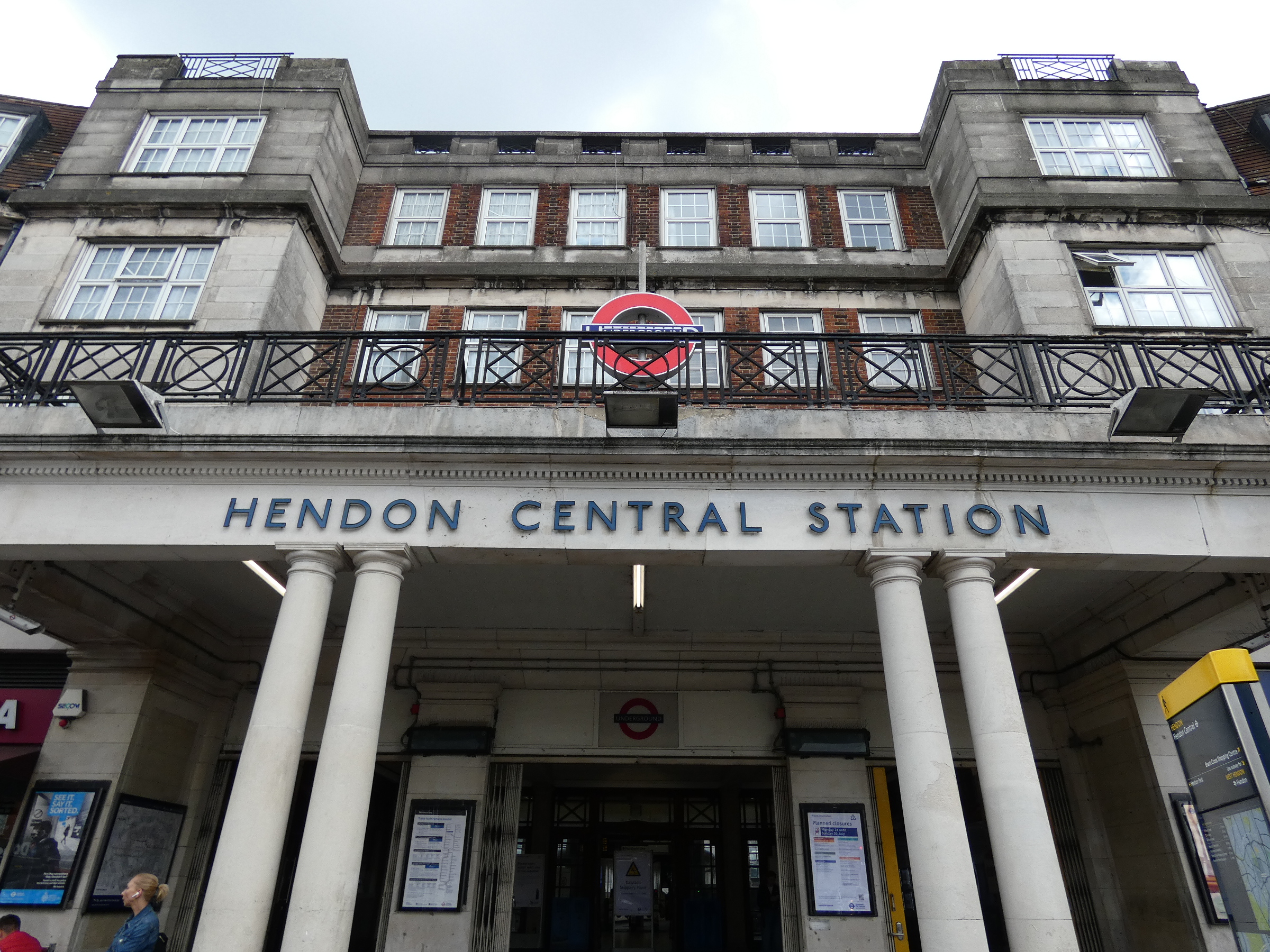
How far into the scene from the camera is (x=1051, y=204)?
473 inches

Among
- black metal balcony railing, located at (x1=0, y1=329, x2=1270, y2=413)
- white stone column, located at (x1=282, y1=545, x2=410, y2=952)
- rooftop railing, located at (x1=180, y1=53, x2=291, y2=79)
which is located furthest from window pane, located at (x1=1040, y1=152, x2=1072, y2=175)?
rooftop railing, located at (x1=180, y1=53, x2=291, y2=79)

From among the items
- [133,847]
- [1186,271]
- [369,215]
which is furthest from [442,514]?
[1186,271]

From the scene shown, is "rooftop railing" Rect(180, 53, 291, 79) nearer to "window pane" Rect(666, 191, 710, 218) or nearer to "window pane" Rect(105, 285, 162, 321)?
"window pane" Rect(105, 285, 162, 321)

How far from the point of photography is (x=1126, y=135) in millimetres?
13430

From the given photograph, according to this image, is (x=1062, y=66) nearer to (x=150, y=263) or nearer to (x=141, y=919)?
(x=150, y=263)

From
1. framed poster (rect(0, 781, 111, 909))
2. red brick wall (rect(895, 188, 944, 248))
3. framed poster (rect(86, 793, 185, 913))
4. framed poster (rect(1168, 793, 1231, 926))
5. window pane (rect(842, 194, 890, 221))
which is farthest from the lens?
window pane (rect(842, 194, 890, 221))

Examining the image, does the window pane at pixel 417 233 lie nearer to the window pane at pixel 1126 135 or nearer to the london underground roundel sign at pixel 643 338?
the london underground roundel sign at pixel 643 338

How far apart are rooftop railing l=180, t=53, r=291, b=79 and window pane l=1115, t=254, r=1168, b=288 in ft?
51.0

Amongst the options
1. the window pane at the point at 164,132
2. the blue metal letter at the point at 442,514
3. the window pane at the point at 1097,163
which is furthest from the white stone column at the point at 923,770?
the window pane at the point at 164,132

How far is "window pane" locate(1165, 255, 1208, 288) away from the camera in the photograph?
38.6 feet

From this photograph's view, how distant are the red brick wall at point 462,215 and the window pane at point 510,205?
28cm

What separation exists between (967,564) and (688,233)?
913 cm

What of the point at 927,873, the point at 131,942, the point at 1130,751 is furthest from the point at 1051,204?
the point at 131,942

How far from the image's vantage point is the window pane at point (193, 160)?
43.4 ft
